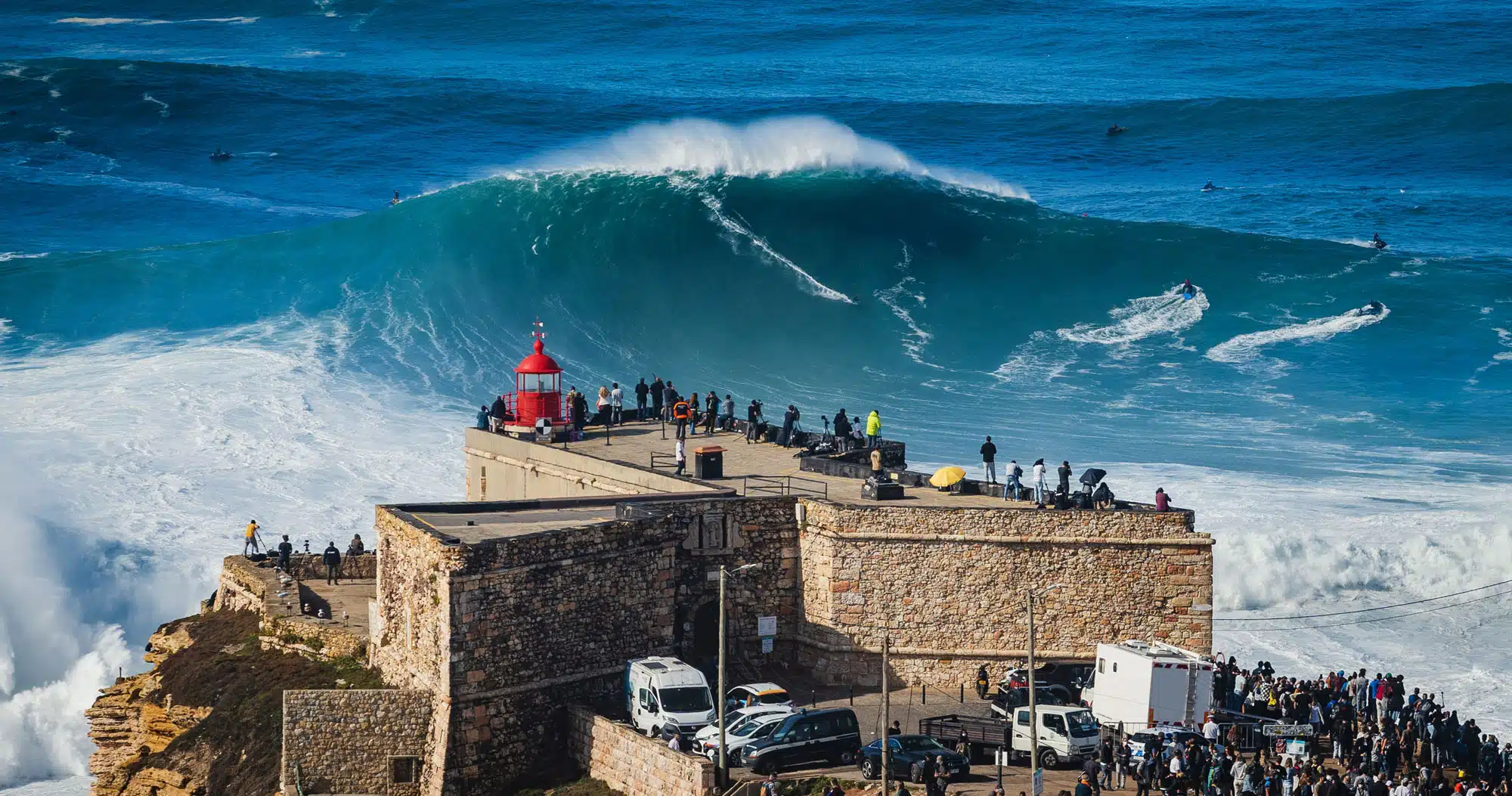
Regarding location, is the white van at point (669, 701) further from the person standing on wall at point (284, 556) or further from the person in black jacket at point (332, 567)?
the person standing on wall at point (284, 556)

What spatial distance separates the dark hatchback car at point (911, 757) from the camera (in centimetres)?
3027

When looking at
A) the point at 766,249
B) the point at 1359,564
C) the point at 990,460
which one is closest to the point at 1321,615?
the point at 1359,564

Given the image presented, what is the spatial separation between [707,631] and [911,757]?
6566 mm

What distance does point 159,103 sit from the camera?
95.7 metres

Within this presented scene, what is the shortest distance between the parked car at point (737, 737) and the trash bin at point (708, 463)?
7427mm

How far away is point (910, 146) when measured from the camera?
8888 cm

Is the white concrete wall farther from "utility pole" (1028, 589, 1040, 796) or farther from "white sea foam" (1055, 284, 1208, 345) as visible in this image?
"white sea foam" (1055, 284, 1208, 345)

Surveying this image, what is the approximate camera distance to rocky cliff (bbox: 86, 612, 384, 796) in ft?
118

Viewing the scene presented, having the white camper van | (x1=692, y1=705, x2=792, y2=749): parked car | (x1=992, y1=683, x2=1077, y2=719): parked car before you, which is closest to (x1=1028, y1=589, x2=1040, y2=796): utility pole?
(x1=992, y1=683, x2=1077, y2=719): parked car

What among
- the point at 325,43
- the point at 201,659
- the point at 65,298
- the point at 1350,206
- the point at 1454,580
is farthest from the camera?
the point at 325,43

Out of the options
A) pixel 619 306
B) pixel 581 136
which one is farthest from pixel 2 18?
pixel 619 306

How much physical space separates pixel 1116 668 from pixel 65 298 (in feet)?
161

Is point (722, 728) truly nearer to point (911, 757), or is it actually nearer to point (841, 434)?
point (911, 757)

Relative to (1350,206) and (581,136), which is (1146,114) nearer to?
(1350,206)
